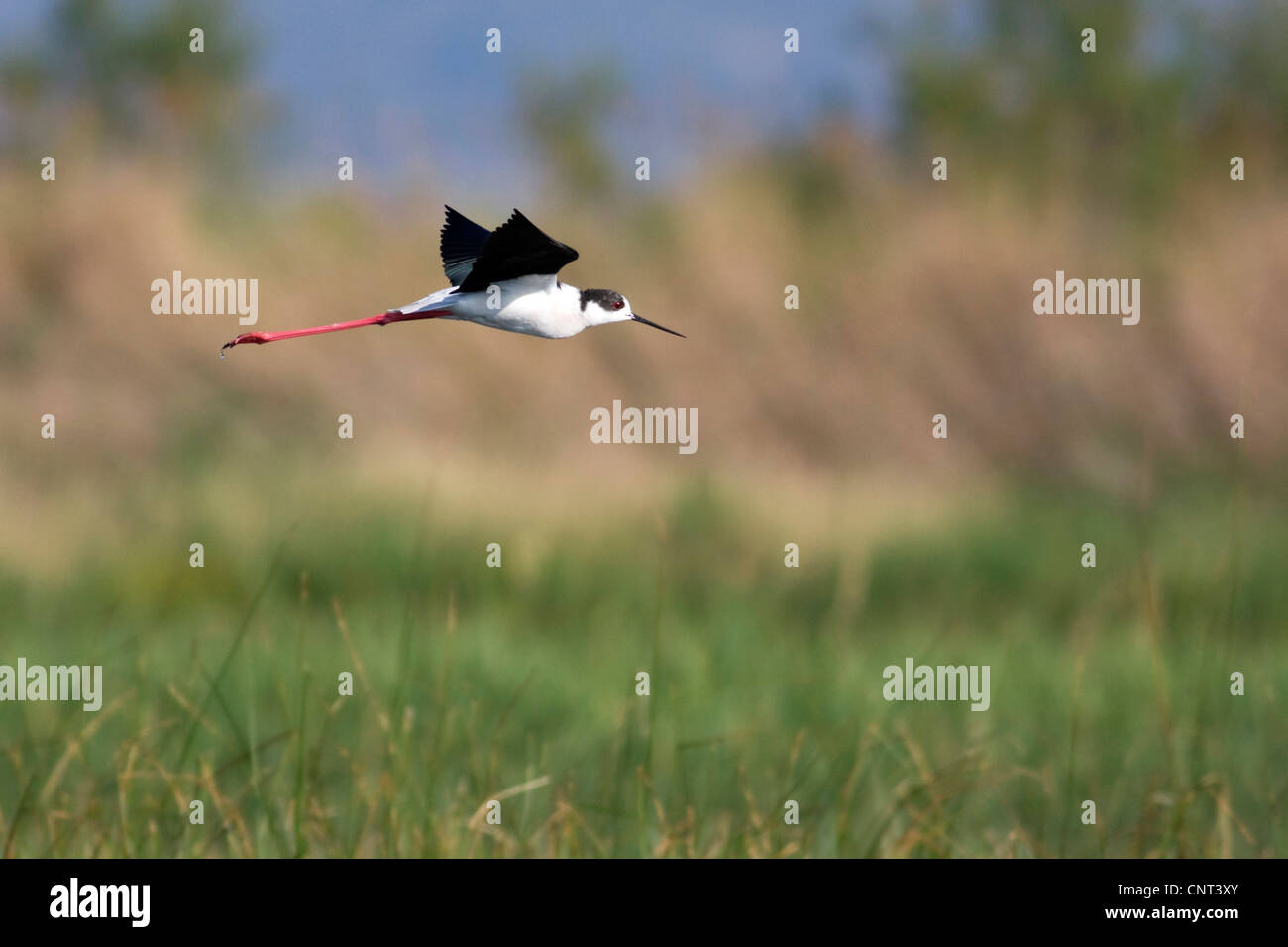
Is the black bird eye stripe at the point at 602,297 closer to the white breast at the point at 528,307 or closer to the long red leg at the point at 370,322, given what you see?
the white breast at the point at 528,307

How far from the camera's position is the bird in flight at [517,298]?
183 cm

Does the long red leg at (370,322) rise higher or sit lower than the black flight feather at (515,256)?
lower

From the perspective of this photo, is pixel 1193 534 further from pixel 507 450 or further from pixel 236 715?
pixel 236 715

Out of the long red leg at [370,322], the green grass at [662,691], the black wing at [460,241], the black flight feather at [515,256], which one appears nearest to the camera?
the long red leg at [370,322]

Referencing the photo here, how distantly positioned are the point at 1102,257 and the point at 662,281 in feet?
11.1

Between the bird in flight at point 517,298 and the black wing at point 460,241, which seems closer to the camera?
the bird in flight at point 517,298

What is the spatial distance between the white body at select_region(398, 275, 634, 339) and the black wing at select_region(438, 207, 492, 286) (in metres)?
0.27

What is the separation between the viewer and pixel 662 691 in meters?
4.60

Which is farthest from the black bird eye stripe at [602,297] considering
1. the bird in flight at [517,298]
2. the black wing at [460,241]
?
the black wing at [460,241]

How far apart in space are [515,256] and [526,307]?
0.14 meters
